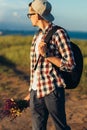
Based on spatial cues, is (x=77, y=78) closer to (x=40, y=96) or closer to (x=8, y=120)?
(x=40, y=96)

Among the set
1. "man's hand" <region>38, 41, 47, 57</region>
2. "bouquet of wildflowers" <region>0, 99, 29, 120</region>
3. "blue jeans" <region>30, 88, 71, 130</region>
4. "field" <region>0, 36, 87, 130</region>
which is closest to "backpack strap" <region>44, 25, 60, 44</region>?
"man's hand" <region>38, 41, 47, 57</region>

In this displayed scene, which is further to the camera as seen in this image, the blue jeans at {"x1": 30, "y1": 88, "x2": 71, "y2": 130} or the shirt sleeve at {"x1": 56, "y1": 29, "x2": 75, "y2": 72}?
the blue jeans at {"x1": 30, "y1": 88, "x2": 71, "y2": 130}

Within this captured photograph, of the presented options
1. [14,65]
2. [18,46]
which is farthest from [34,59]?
[18,46]

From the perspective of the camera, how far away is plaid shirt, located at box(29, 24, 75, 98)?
16.0 ft

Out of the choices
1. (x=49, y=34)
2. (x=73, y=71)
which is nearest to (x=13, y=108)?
(x=73, y=71)

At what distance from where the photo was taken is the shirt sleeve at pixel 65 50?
4.85 m

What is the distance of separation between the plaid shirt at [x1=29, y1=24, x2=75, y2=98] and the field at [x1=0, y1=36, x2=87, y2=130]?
381cm

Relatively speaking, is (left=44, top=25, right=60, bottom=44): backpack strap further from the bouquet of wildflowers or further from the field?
the field

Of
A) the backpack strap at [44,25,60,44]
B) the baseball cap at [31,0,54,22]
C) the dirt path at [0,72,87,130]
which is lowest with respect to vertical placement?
the dirt path at [0,72,87,130]

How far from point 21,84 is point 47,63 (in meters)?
→ 7.68

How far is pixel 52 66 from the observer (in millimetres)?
4996

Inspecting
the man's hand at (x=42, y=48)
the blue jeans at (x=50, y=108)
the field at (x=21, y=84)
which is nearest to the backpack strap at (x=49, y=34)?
the man's hand at (x=42, y=48)

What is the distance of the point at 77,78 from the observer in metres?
4.95

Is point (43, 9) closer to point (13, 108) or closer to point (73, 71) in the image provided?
point (73, 71)
